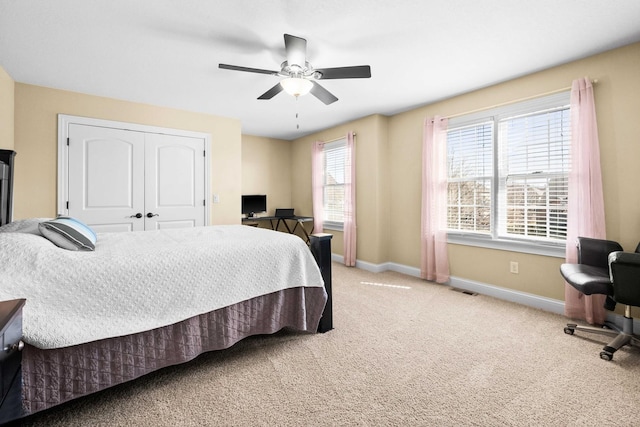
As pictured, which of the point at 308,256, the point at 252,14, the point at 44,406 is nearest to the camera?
the point at 44,406

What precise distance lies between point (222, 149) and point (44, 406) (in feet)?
12.0

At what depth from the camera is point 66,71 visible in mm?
2908

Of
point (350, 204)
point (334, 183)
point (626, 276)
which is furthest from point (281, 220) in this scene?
point (626, 276)

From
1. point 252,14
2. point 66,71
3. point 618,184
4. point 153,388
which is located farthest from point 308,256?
point 66,71

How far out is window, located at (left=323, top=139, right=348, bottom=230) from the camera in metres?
5.25

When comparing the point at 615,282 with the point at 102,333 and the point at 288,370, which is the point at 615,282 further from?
the point at 102,333

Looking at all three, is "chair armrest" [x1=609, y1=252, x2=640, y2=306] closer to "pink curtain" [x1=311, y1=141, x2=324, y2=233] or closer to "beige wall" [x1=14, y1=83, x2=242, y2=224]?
"pink curtain" [x1=311, y1=141, x2=324, y2=233]

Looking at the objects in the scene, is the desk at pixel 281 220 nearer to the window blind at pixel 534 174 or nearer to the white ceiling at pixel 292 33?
the white ceiling at pixel 292 33

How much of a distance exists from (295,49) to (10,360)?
92.0 inches

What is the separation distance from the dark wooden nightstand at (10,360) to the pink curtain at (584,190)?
3.78m

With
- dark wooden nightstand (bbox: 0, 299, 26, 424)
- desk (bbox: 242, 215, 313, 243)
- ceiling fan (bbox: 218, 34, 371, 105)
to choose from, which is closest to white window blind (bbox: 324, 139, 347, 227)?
desk (bbox: 242, 215, 313, 243)

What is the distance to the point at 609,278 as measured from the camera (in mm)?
2182

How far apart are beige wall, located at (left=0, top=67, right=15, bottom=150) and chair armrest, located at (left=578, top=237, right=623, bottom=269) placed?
538cm

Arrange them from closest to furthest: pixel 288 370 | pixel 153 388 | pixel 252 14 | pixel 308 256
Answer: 1. pixel 153 388
2. pixel 288 370
3. pixel 252 14
4. pixel 308 256
